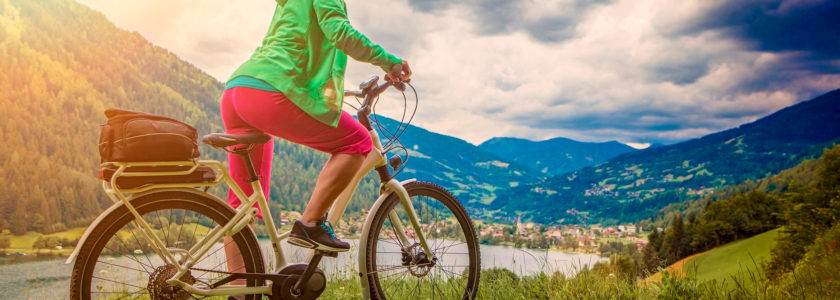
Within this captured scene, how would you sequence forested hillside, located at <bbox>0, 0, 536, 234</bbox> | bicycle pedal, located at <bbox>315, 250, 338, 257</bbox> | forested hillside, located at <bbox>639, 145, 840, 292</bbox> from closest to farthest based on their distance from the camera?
bicycle pedal, located at <bbox>315, 250, 338, 257</bbox>, forested hillside, located at <bbox>639, 145, 840, 292</bbox>, forested hillside, located at <bbox>0, 0, 536, 234</bbox>

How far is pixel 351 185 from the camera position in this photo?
2898 mm

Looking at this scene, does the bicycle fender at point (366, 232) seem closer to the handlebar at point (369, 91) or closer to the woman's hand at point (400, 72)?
the handlebar at point (369, 91)

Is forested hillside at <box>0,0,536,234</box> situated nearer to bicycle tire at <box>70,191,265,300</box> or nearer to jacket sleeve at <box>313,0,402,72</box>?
bicycle tire at <box>70,191,265,300</box>

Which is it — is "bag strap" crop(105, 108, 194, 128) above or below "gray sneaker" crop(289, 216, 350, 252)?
above

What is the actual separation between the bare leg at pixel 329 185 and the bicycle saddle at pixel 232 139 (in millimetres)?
387

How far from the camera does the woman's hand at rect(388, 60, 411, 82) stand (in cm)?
278

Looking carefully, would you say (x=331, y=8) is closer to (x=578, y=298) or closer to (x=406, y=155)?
(x=406, y=155)

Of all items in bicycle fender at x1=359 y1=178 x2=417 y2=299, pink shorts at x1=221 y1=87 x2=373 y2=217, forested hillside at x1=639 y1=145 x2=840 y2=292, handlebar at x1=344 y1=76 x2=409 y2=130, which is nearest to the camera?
pink shorts at x1=221 y1=87 x2=373 y2=217

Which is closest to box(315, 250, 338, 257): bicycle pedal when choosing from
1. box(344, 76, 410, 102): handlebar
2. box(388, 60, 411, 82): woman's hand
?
box(344, 76, 410, 102): handlebar

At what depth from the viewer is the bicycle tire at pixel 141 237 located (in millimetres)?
2156

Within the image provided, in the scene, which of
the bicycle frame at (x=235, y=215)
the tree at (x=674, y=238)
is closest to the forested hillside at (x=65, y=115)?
the tree at (x=674, y=238)

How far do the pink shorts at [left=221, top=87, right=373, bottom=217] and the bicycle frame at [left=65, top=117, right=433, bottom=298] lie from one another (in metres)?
0.16

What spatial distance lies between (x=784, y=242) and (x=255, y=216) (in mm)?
35237

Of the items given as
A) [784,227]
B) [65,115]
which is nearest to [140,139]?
[784,227]
